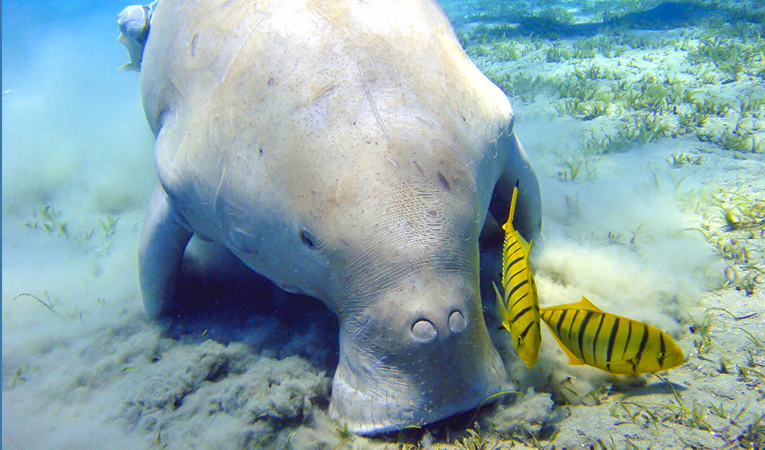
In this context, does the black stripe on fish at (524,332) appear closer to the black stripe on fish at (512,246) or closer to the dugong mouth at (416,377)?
the dugong mouth at (416,377)

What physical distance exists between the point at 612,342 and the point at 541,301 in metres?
1.23

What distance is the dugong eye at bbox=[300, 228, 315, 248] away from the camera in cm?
182

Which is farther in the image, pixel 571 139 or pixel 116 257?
pixel 571 139

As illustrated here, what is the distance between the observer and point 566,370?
2332mm

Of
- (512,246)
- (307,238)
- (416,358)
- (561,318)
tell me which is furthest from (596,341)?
(307,238)

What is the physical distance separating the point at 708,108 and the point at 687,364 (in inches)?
215

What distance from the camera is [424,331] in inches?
63.8

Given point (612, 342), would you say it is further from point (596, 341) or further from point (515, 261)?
point (515, 261)

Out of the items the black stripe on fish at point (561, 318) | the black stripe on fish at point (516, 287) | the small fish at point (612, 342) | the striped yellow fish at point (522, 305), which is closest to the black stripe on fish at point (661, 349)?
the small fish at point (612, 342)

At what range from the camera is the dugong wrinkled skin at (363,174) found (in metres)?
1.66

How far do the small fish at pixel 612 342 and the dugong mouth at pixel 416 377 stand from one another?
36 cm

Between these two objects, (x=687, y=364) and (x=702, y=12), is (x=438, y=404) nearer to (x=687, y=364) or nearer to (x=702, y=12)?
(x=687, y=364)

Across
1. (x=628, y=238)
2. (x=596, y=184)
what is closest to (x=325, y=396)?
(x=628, y=238)

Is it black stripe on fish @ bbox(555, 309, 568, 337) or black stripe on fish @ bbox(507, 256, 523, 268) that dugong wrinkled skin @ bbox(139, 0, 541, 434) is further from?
black stripe on fish @ bbox(555, 309, 568, 337)
